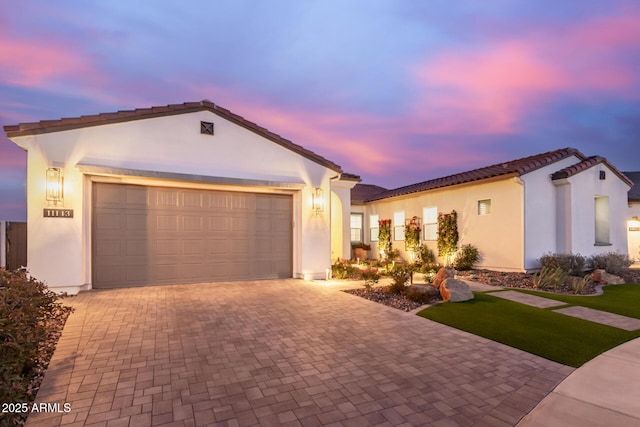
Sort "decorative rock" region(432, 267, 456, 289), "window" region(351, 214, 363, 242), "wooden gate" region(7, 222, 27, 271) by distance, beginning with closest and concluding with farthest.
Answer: "wooden gate" region(7, 222, 27, 271) < "decorative rock" region(432, 267, 456, 289) < "window" region(351, 214, 363, 242)

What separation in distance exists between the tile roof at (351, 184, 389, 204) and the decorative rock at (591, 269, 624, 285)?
36.3 feet

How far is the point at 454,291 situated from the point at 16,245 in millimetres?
10761

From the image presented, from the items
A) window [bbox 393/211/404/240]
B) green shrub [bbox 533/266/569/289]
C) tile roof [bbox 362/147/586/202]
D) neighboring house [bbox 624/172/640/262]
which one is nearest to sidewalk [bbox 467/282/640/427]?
green shrub [bbox 533/266/569/289]

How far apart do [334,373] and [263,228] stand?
21.9 ft

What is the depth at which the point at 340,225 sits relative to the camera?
14953 millimetres

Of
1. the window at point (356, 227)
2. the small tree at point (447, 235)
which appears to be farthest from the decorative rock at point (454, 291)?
the window at point (356, 227)

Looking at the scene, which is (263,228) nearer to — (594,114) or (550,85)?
(550,85)

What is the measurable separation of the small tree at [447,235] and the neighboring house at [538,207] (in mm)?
247

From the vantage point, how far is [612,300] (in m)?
8.01

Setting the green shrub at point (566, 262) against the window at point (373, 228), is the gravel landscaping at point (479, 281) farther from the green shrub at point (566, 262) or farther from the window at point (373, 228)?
the window at point (373, 228)

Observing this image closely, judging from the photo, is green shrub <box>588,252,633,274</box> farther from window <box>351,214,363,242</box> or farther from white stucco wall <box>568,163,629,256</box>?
window <box>351,214,363,242</box>

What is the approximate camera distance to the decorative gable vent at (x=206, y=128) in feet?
28.8

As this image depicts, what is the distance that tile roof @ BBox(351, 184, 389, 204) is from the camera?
19700 millimetres

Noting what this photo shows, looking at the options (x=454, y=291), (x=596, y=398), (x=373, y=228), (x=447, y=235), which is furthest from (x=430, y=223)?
(x=596, y=398)
